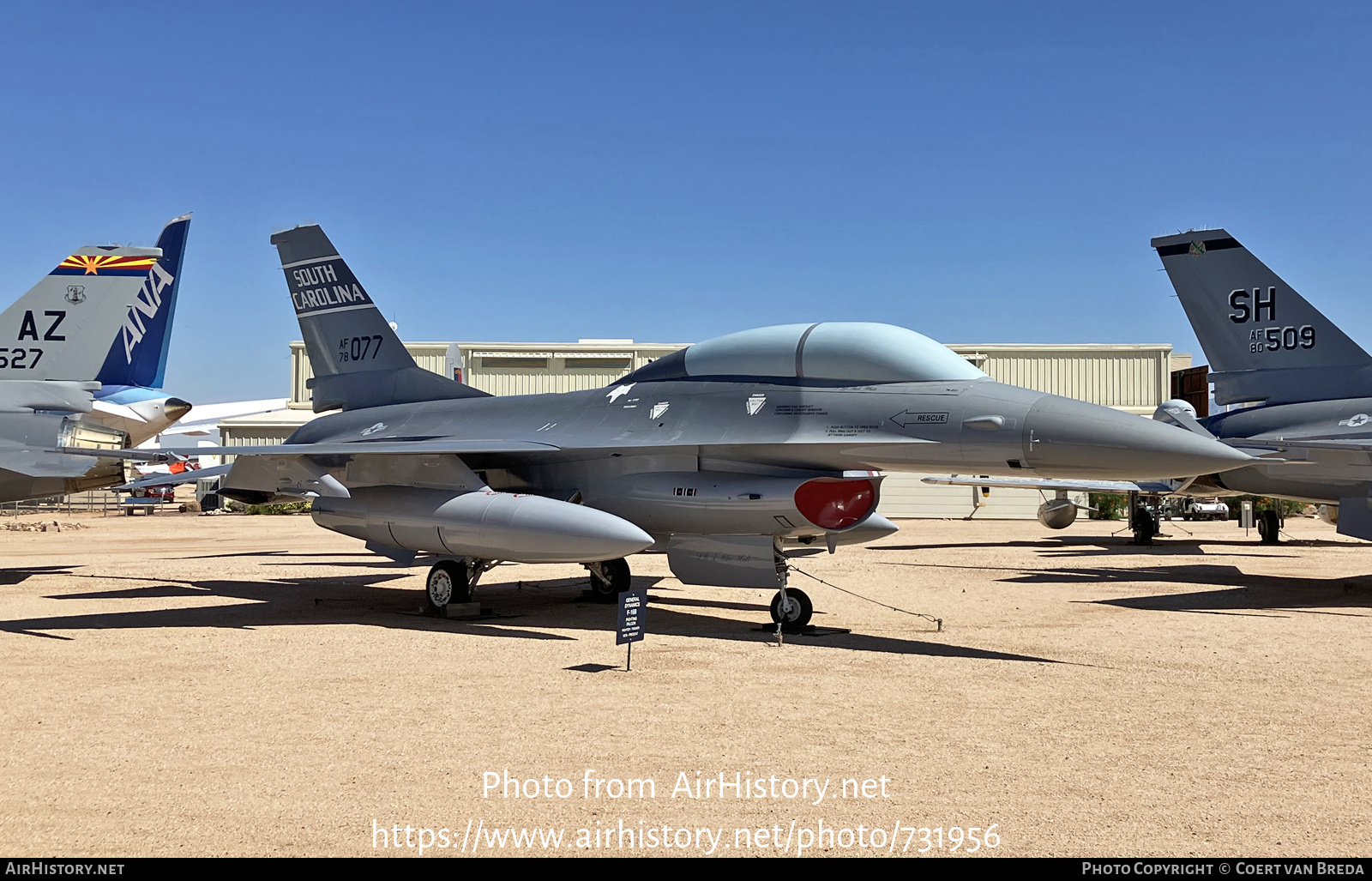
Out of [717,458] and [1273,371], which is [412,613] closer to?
[717,458]

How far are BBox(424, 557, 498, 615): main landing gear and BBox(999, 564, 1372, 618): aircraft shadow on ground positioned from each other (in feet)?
23.8

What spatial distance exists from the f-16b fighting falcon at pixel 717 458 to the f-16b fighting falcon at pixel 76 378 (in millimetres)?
3760

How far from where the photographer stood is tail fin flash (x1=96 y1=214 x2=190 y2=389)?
15.2 metres

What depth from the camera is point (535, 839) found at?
3967 mm

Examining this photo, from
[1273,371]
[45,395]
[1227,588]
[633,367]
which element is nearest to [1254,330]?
[1273,371]

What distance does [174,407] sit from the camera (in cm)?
1548

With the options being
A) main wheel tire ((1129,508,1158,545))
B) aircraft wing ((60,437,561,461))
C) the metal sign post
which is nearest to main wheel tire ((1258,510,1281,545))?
main wheel tire ((1129,508,1158,545))

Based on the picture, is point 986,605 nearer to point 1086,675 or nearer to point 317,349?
point 1086,675

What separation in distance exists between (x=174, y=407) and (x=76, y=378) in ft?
4.36

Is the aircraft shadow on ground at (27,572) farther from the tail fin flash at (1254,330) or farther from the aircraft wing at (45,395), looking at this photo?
the tail fin flash at (1254,330)

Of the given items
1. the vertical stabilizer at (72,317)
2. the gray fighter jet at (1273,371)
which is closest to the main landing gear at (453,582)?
the vertical stabilizer at (72,317)

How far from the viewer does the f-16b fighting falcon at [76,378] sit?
13.9 metres

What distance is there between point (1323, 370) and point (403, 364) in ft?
40.5

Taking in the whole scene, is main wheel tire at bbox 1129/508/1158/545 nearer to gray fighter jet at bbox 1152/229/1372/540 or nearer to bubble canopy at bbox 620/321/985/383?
gray fighter jet at bbox 1152/229/1372/540
